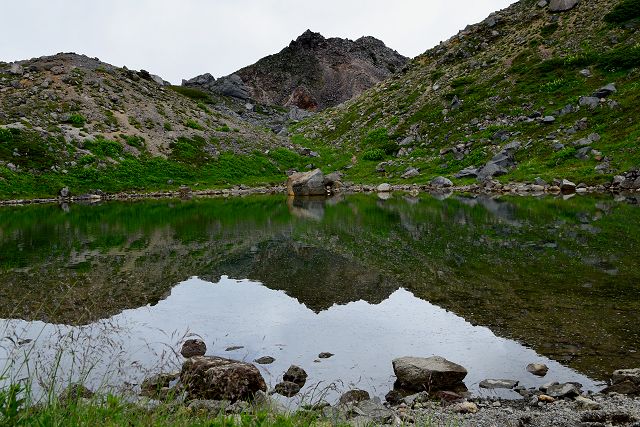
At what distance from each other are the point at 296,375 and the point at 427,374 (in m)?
2.55

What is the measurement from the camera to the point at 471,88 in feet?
255

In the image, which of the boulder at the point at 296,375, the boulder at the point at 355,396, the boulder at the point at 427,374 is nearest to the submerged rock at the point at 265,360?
the boulder at the point at 296,375

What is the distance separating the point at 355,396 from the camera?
32.0ft

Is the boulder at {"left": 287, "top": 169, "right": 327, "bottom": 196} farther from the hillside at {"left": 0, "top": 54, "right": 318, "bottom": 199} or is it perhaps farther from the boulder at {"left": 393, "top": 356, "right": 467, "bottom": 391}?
the boulder at {"left": 393, "top": 356, "right": 467, "bottom": 391}

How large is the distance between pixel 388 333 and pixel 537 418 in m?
5.21

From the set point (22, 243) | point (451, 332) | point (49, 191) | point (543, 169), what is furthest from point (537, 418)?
point (49, 191)

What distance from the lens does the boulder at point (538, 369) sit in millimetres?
10508

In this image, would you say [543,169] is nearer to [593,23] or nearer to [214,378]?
[593,23]

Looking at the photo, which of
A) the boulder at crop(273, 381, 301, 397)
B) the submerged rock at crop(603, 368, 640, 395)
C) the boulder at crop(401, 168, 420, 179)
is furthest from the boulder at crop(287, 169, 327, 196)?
the submerged rock at crop(603, 368, 640, 395)

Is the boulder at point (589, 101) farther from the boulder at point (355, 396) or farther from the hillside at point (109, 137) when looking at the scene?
the boulder at point (355, 396)

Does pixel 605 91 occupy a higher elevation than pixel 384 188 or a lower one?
higher

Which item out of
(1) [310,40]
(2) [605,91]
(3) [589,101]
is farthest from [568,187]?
(1) [310,40]

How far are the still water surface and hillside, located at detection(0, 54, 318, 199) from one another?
30197mm

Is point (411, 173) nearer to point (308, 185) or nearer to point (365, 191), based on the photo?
point (365, 191)
